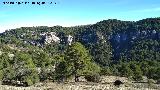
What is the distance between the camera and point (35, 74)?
94.3m

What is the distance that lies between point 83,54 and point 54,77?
1662 cm

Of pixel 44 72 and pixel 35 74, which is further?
pixel 44 72

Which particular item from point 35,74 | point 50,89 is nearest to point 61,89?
point 50,89

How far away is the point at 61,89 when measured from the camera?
72812 mm

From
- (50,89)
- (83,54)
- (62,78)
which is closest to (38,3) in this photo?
(50,89)

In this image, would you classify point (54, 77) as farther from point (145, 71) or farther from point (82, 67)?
point (145, 71)

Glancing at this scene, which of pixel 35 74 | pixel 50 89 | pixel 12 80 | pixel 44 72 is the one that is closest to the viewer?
pixel 50 89

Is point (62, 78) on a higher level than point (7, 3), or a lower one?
lower

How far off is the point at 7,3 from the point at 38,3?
236 centimetres

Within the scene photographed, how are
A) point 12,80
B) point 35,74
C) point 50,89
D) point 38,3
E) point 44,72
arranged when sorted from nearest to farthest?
point 38,3
point 50,89
point 35,74
point 12,80
point 44,72

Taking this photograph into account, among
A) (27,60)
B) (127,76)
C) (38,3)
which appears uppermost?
(38,3)

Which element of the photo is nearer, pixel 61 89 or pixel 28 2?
pixel 28 2

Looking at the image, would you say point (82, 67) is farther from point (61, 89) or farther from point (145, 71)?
point (145, 71)

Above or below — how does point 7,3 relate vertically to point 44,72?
above
